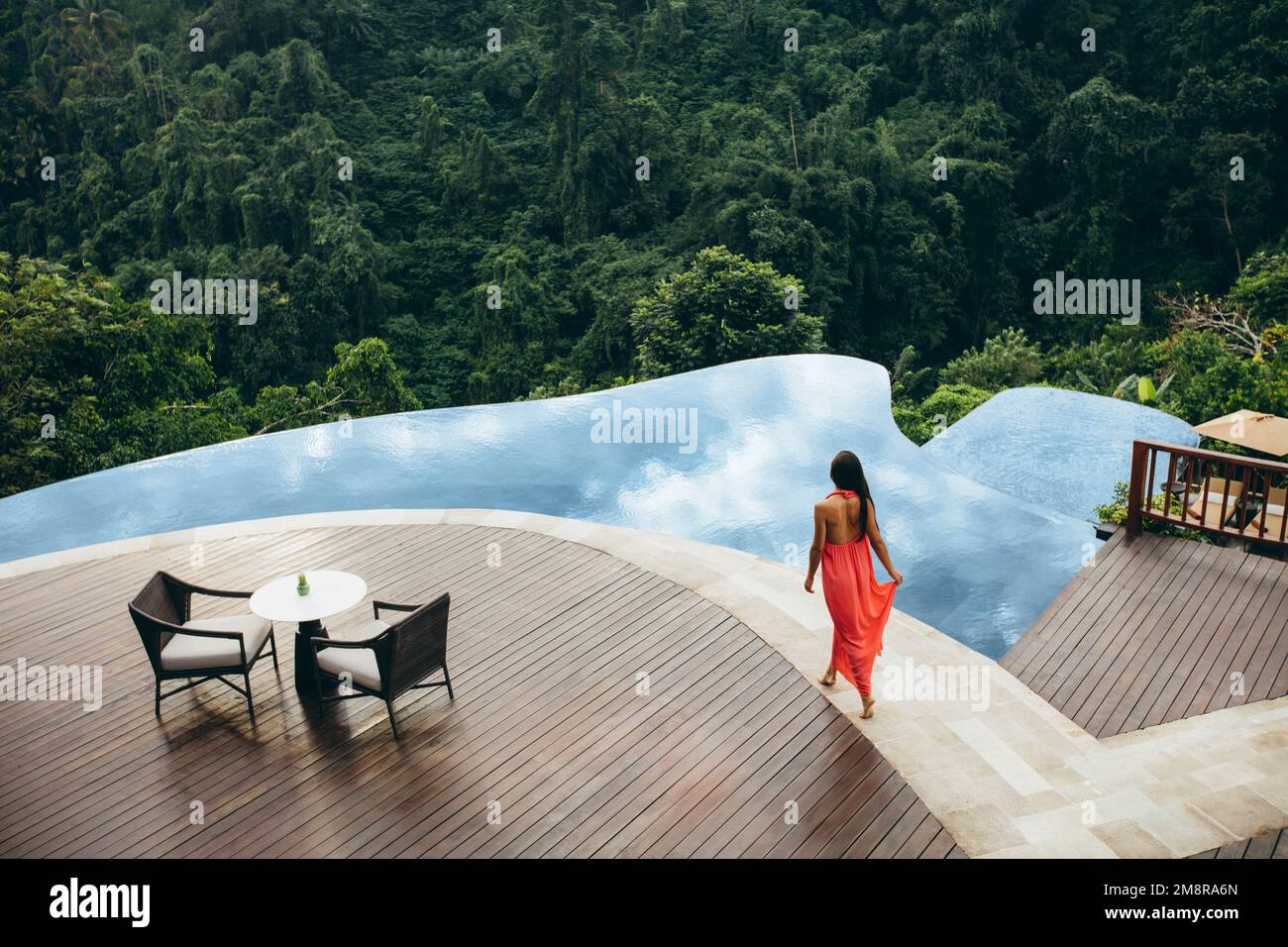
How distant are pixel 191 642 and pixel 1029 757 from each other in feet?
13.0

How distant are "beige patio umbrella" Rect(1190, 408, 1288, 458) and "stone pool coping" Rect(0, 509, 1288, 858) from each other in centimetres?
317

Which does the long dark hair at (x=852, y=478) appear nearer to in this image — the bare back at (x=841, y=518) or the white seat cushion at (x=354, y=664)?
the bare back at (x=841, y=518)

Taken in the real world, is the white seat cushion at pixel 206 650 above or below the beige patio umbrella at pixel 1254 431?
below

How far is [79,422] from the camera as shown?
15102mm

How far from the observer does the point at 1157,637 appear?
6.05 meters

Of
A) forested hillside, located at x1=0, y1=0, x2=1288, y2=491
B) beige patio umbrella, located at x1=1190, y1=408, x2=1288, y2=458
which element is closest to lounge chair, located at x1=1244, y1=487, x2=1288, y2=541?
beige patio umbrella, located at x1=1190, y1=408, x2=1288, y2=458

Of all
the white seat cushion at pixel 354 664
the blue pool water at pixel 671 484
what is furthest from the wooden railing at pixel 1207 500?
the white seat cushion at pixel 354 664

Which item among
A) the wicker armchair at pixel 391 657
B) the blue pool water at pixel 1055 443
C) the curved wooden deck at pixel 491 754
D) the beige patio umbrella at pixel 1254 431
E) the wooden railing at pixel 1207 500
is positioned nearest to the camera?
the curved wooden deck at pixel 491 754

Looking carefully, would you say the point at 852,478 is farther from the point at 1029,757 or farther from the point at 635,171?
the point at 635,171

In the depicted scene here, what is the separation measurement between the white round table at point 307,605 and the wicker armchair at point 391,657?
9cm

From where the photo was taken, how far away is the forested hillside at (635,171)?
22.7 metres

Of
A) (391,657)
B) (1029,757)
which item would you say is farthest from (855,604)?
(391,657)

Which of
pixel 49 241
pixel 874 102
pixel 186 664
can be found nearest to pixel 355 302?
pixel 49 241

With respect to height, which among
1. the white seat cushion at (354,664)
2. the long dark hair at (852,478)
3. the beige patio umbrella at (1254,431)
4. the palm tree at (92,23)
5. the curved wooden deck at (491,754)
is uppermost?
the palm tree at (92,23)
